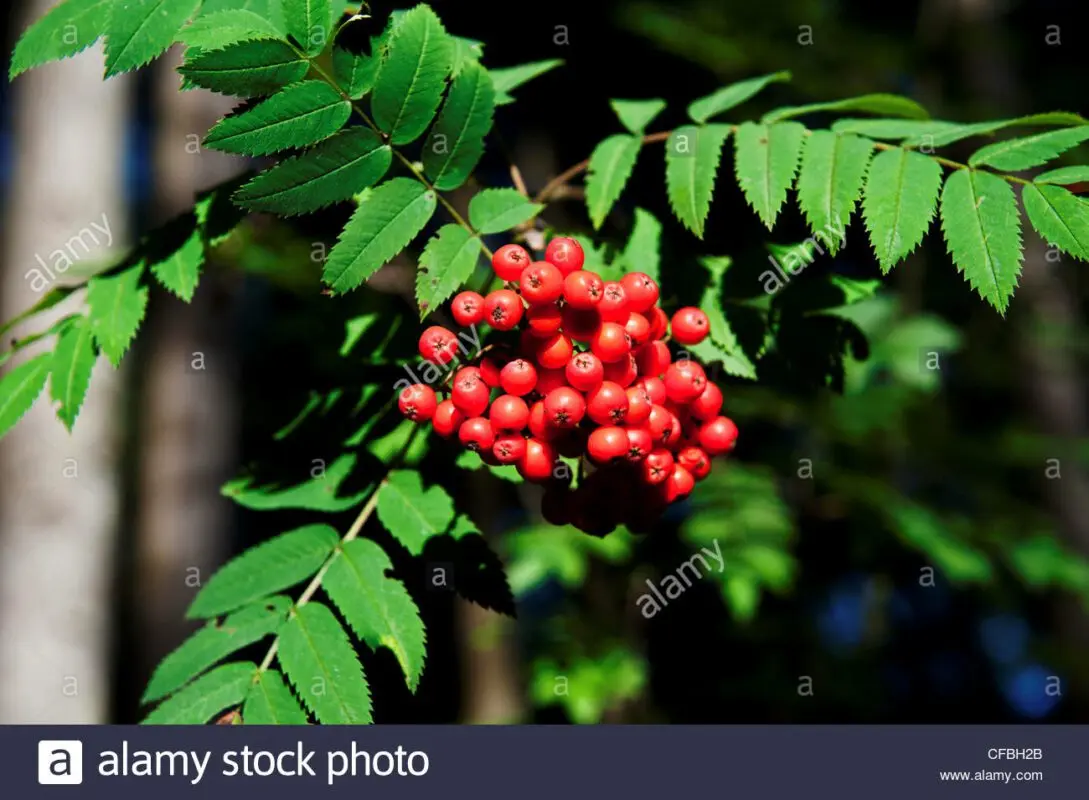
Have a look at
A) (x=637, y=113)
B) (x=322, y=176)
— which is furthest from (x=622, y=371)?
(x=637, y=113)

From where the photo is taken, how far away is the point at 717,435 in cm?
163

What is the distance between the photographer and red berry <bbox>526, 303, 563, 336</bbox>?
1.40 meters

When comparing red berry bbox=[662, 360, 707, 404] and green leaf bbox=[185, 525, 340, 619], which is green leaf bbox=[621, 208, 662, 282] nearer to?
red berry bbox=[662, 360, 707, 404]

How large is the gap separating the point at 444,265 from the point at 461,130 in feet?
0.87

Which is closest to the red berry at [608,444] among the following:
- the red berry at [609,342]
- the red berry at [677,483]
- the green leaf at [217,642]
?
the red berry at [609,342]

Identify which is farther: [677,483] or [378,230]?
[677,483]

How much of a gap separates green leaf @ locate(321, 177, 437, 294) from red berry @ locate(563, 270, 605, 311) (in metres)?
0.27

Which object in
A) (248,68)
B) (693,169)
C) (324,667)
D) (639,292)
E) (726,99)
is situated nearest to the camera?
(248,68)

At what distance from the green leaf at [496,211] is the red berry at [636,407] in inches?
13.6

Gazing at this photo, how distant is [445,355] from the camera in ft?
4.82

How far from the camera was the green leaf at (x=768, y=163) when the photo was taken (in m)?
1.55

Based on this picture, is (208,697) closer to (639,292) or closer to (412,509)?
(412,509)

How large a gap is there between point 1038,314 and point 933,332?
3.52 meters

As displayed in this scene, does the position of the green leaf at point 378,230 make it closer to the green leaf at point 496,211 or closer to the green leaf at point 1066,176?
the green leaf at point 496,211
